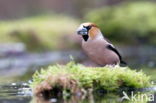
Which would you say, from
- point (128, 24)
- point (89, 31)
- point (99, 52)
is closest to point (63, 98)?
point (99, 52)

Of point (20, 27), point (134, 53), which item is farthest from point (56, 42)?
point (134, 53)

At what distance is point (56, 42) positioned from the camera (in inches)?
1190

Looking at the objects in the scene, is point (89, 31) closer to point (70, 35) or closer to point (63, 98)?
point (63, 98)

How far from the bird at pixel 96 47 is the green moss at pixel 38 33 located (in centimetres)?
1684

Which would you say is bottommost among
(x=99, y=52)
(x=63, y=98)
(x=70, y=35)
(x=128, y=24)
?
(x=63, y=98)

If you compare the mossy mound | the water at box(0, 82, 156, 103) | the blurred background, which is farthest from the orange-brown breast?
the blurred background

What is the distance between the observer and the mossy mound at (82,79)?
10.6 m

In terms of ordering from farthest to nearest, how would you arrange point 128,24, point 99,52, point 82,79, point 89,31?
point 128,24 → point 89,31 → point 99,52 → point 82,79

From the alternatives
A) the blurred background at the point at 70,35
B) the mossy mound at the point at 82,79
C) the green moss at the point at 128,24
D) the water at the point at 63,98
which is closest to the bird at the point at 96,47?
the mossy mound at the point at 82,79

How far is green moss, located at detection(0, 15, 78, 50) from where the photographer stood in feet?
97.1

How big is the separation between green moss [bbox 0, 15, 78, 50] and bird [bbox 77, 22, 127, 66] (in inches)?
663

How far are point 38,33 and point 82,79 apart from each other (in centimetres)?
1973

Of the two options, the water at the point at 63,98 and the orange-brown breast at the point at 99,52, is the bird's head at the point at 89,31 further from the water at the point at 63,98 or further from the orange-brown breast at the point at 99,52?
the water at the point at 63,98

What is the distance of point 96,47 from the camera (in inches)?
491
